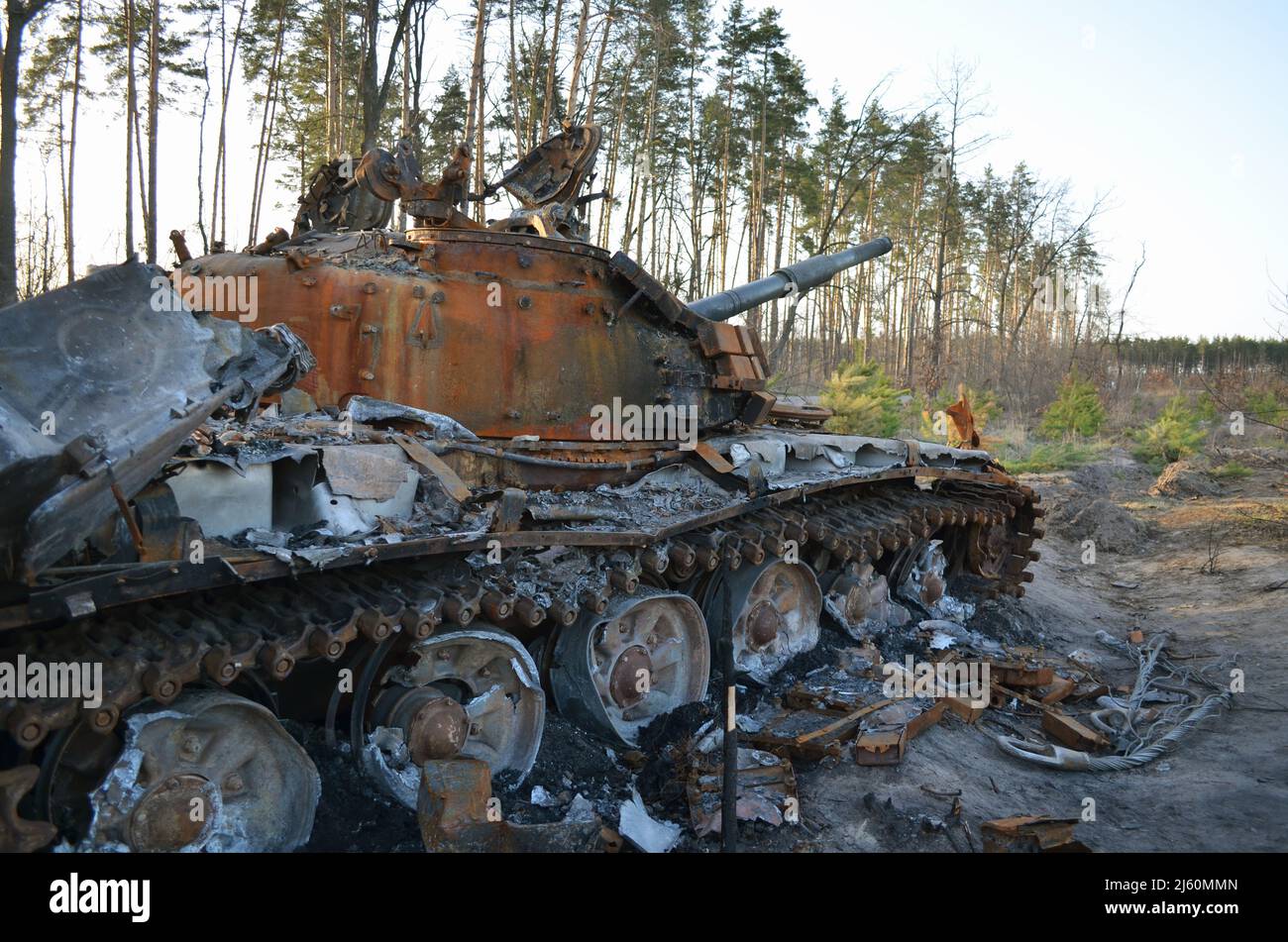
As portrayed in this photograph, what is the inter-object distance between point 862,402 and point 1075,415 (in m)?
9.97

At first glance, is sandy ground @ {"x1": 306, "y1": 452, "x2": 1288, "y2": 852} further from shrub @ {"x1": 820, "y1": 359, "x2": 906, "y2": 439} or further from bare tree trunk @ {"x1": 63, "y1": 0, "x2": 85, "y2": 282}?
bare tree trunk @ {"x1": 63, "y1": 0, "x2": 85, "y2": 282}

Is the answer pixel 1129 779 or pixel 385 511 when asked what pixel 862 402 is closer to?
pixel 1129 779

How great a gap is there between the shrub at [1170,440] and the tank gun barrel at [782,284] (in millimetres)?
14070

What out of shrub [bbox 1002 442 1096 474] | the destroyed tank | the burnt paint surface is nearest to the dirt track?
the destroyed tank

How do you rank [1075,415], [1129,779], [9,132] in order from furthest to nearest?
[1075,415] < [9,132] < [1129,779]

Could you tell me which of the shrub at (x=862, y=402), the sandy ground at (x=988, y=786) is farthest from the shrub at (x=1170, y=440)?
the sandy ground at (x=988, y=786)

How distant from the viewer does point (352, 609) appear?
439 centimetres

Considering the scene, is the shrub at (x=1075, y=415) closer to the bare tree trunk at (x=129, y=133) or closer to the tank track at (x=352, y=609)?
the tank track at (x=352, y=609)

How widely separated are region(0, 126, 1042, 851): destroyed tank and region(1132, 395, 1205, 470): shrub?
1533 cm

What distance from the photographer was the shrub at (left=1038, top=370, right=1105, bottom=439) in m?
23.7

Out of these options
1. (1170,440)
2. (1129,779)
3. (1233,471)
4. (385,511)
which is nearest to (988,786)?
→ (1129,779)
